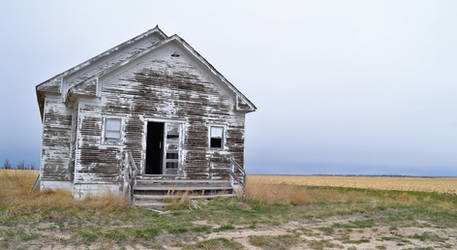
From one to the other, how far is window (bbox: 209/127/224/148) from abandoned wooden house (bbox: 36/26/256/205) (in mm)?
44

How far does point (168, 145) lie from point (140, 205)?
359cm

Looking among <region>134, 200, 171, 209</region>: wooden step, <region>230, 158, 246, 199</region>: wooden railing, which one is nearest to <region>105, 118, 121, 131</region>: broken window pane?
<region>134, 200, 171, 209</region>: wooden step

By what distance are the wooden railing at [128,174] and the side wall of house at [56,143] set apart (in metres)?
3.53

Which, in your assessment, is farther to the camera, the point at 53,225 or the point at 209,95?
the point at 209,95

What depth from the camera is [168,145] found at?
1587 cm

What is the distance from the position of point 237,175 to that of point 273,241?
8.19 m

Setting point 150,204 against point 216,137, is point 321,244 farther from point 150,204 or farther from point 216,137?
point 216,137

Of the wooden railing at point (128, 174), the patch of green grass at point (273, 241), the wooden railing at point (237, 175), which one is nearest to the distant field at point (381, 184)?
the wooden railing at point (237, 175)

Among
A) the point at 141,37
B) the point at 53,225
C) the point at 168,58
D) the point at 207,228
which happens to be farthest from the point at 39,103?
the point at 207,228

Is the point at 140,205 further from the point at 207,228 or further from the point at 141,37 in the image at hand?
the point at 141,37

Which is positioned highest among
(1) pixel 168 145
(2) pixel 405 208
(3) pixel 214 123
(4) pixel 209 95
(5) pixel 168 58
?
(5) pixel 168 58

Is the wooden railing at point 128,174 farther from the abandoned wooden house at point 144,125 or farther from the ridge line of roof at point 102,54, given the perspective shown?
the ridge line of roof at point 102,54

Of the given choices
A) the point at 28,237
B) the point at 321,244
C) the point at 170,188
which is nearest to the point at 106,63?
the point at 170,188

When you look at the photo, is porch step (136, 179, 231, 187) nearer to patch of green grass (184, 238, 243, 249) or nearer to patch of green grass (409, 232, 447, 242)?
patch of green grass (184, 238, 243, 249)
